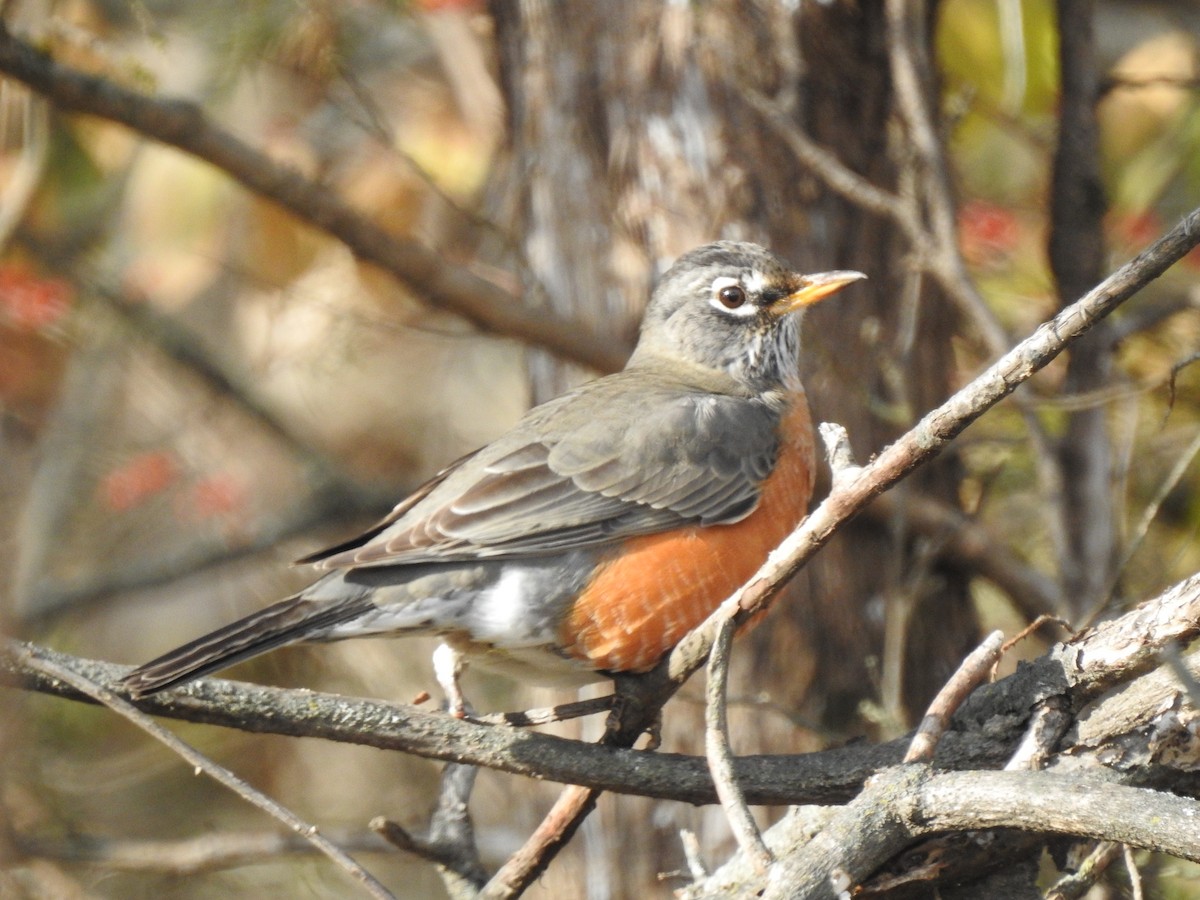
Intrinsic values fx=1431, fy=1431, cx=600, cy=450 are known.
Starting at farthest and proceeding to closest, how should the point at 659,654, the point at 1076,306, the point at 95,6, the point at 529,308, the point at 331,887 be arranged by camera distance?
the point at 95,6, the point at 331,887, the point at 529,308, the point at 659,654, the point at 1076,306

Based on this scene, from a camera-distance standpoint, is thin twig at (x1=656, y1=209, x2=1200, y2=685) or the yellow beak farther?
the yellow beak

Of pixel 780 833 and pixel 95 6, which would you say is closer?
pixel 780 833

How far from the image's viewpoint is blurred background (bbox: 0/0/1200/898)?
4.86 metres

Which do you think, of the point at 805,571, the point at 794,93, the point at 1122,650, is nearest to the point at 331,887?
the point at 805,571

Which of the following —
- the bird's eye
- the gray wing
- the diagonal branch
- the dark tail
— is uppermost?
the diagonal branch

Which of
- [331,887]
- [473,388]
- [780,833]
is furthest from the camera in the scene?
[473,388]

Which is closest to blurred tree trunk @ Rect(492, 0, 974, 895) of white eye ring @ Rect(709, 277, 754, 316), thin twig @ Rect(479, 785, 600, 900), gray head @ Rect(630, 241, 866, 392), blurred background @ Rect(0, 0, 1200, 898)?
blurred background @ Rect(0, 0, 1200, 898)

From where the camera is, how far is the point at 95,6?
6957 mm

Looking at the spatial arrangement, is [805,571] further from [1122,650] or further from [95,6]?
[95,6]

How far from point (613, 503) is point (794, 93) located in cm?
201

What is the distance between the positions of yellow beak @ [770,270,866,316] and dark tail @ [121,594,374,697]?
5.96 ft

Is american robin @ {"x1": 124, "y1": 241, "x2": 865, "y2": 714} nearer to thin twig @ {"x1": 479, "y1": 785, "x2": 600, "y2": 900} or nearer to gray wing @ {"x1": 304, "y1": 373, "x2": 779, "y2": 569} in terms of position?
gray wing @ {"x1": 304, "y1": 373, "x2": 779, "y2": 569}

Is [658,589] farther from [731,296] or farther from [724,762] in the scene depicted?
[731,296]

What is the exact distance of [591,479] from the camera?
3826 millimetres
